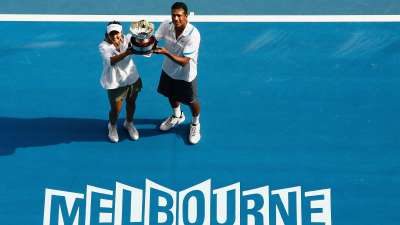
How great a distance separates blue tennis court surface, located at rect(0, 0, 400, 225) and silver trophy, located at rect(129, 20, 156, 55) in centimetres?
187

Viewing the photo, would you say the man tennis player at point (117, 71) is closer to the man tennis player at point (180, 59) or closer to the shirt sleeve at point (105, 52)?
the shirt sleeve at point (105, 52)

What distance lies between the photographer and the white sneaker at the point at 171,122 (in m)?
7.23

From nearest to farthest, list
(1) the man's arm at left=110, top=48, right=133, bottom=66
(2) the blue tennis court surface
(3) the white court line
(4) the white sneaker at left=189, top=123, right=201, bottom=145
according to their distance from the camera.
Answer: (1) the man's arm at left=110, top=48, right=133, bottom=66
(2) the blue tennis court surface
(4) the white sneaker at left=189, top=123, right=201, bottom=145
(3) the white court line

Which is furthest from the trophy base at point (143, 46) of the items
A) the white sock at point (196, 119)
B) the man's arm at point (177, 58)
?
the white sock at point (196, 119)

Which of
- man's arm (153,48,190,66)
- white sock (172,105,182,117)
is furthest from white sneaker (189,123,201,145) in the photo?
man's arm (153,48,190,66)

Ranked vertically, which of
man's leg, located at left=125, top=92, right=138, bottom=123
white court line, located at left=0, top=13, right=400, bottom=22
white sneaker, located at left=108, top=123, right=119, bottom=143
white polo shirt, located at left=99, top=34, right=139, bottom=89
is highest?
white court line, located at left=0, top=13, right=400, bottom=22

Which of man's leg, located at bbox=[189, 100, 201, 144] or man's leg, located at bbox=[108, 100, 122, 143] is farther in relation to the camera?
man's leg, located at bbox=[189, 100, 201, 144]

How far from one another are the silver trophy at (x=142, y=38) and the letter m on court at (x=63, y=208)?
2.15 meters

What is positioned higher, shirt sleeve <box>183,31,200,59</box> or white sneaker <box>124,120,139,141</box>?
shirt sleeve <box>183,31,200,59</box>

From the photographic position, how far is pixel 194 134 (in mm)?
7137

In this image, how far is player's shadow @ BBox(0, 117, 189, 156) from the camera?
7.29 meters

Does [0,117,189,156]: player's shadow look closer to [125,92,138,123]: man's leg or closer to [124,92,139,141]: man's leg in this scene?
[124,92,139,141]: man's leg

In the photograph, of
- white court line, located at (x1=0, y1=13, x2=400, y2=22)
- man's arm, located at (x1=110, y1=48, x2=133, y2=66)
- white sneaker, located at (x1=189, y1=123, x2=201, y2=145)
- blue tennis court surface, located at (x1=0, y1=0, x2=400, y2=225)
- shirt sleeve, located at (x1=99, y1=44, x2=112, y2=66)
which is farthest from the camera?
white court line, located at (x1=0, y1=13, x2=400, y2=22)

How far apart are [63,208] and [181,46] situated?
7.89ft
